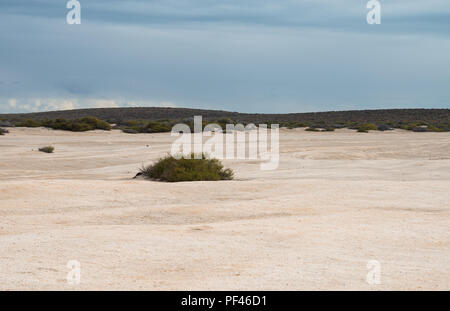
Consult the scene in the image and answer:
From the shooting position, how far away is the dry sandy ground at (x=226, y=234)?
6965 millimetres

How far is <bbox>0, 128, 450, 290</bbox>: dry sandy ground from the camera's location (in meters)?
6.96

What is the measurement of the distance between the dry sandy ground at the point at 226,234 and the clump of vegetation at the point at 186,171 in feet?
7.21

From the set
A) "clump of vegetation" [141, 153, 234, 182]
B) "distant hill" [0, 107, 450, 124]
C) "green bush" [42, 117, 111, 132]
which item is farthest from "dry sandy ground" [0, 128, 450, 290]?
"distant hill" [0, 107, 450, 124]

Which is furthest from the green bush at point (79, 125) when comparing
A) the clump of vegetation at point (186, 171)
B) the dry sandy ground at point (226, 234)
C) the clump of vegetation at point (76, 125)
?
the dry sandy ground at point (226, 234)

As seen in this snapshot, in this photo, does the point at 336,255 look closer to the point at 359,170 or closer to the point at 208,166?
the point at 208,166

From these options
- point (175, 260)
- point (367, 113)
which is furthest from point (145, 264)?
point (367, 113)

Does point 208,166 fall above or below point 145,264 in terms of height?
above

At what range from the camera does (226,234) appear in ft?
31.5

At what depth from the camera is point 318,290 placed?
21.0 ft

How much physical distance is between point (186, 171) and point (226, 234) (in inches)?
314

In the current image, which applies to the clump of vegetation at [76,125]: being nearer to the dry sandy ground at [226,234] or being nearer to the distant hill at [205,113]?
the dry sandy ground at [226,234]
